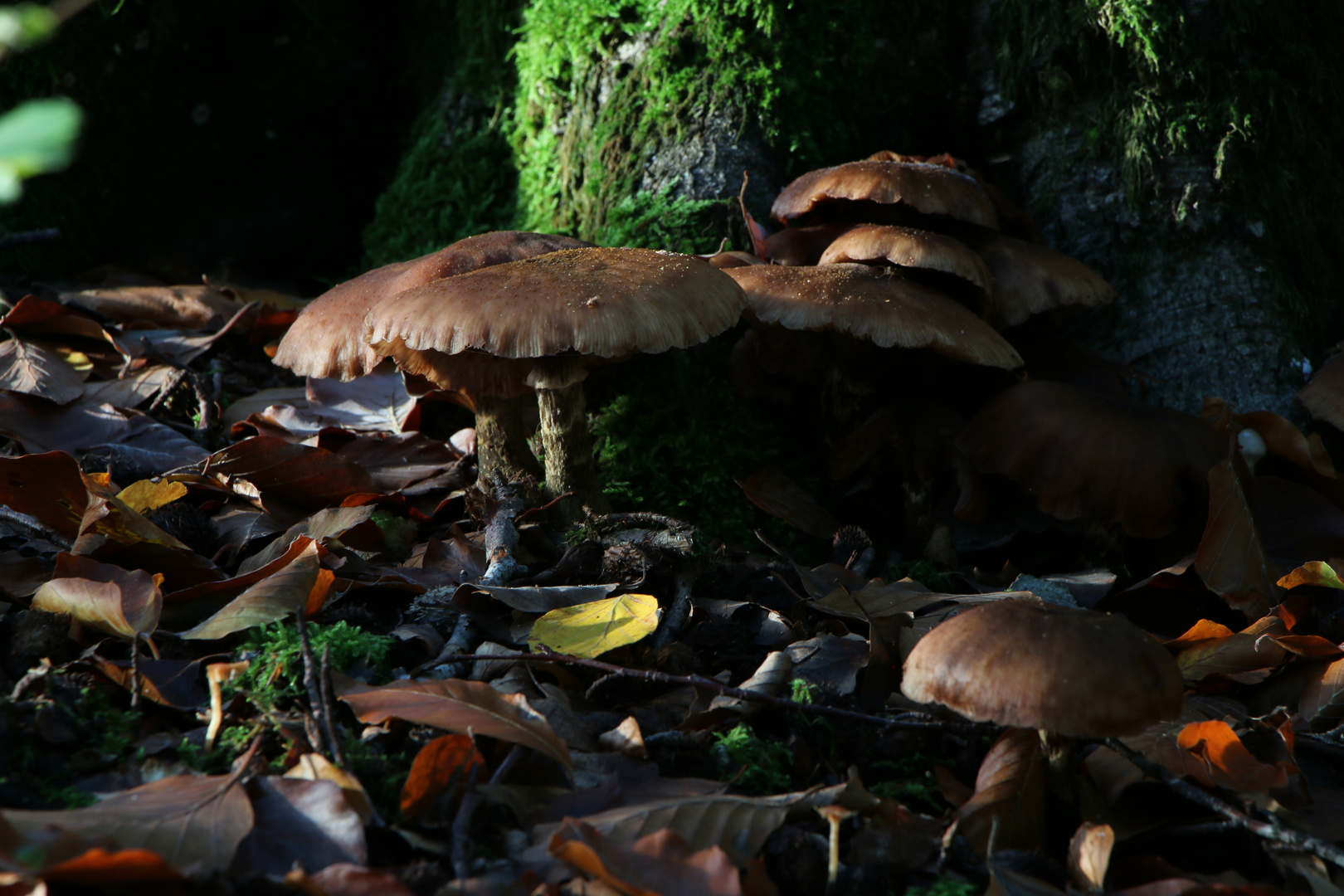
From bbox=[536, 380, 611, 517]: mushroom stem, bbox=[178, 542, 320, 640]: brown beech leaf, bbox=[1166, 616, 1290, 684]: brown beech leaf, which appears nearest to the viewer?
bbox=[178, 542, 320, 640]: brown beech leaf

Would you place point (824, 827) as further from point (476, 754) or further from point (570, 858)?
point (476, 754)

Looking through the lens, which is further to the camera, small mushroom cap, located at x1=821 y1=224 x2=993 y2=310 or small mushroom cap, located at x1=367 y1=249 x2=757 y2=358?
small mushroom cap, located at x1=821 y1=224 x2=993 y2=310

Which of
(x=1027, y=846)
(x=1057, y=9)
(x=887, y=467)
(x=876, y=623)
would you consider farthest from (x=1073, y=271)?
(x=1027, y=846)

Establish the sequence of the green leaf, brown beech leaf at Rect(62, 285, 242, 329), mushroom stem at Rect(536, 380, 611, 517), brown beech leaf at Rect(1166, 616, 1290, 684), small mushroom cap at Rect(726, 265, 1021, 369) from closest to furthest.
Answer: the green leaf, brown beech leaf at Rect(1166, 616, 1290, 684), small mushroom cap at Rect(726, 265, 1021, 369), mushroom stem at Rect(536, 380, 611, 517), brown beech leaf at Rect(62, 285, 242, 329)

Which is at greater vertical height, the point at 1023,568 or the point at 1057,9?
the point at 1057,9

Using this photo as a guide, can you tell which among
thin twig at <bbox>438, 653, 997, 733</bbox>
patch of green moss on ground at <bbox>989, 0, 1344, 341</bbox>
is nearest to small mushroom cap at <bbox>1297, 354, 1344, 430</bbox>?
patch of green moss on ground at <bbox>989, 0, 1344, 341</bbox>

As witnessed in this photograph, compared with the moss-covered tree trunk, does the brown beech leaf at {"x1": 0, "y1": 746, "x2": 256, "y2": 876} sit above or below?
below

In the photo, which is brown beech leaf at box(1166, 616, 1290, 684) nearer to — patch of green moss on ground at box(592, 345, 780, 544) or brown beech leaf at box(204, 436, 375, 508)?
patch of green moss on ground at box(592, 345, 780, 544)
